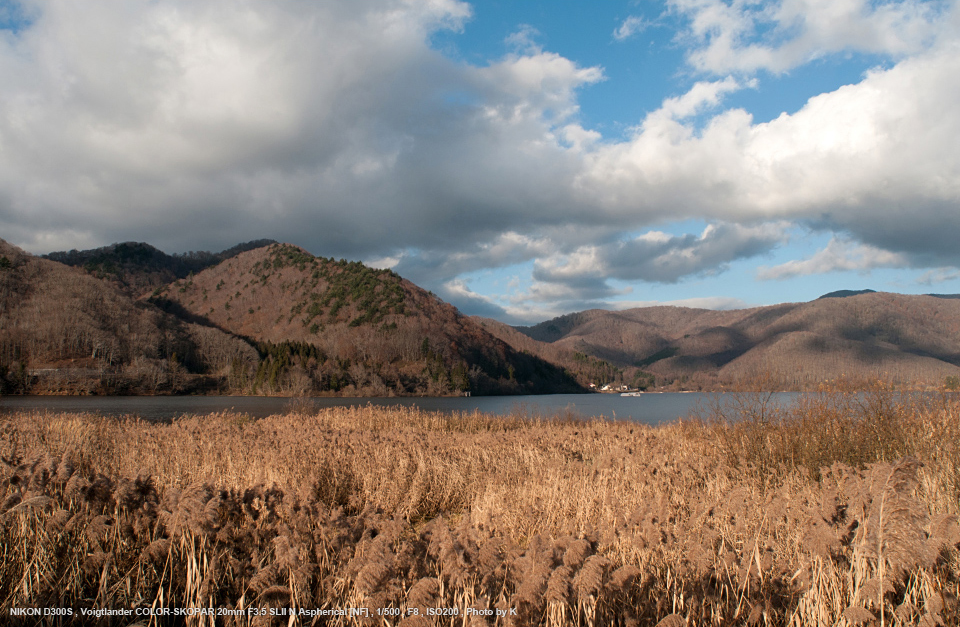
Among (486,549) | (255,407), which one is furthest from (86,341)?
(486,549)

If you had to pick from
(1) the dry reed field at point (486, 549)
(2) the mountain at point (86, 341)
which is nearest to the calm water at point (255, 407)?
(1) the dry reed field at point (486, 549)

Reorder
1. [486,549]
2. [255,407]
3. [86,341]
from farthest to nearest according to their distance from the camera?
[86,341] → [255,407] → [486,549]

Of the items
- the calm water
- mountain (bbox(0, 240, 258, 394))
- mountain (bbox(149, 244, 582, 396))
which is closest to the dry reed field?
the calm water

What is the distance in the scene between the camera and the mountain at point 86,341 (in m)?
78.1

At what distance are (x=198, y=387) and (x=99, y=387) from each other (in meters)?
17.0

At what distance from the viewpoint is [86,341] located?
90.1m

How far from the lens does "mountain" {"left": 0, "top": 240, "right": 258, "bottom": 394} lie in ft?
256

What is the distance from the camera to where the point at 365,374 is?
97312mm

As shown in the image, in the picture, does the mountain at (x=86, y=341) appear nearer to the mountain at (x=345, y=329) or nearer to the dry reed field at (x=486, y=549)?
the mountain at (x=345, y=329)

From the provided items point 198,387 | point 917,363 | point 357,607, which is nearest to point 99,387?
point 198,387

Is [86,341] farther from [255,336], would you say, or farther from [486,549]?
[486,549]

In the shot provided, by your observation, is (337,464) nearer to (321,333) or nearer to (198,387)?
(198,387)

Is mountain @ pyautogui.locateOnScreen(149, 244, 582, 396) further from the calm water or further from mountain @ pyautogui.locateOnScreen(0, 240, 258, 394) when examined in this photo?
the calm water

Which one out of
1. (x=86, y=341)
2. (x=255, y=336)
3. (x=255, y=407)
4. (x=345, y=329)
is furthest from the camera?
(x=255, y=336)
